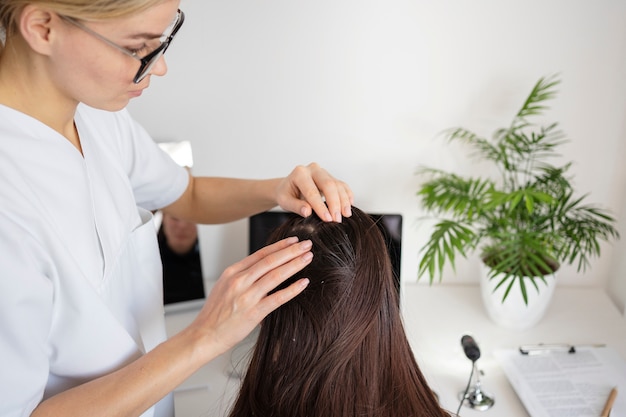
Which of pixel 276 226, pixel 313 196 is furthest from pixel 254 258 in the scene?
pixel 276 226

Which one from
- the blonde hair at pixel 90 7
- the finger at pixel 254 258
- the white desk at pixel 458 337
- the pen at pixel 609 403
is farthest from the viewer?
the white desk at pixel 458 337

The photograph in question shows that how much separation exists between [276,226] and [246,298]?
2.52 feet

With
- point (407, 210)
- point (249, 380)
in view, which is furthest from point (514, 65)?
point (249, 380)

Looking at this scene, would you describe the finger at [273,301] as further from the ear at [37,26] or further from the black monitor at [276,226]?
the black monitor at [276,226]

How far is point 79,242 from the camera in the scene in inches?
34.5

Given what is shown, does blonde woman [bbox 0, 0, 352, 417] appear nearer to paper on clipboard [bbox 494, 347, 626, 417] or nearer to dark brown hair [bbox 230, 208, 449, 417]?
dark brown hair [bbox 230, 208, 449, 417]

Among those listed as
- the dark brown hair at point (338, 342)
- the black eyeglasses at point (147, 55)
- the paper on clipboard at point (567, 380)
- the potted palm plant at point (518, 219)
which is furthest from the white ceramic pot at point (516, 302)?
the black eyeglasses at point (147, 55)

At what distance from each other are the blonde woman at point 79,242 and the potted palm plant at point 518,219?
56 centimetres

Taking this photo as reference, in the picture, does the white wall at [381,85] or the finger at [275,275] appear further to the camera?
the white wall at [381,85]

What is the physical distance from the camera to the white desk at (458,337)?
1.34 meters

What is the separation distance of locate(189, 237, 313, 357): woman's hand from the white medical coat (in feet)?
0.57

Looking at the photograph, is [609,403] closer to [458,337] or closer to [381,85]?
[458,337]

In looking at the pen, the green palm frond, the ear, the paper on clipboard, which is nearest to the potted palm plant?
the green palm frond

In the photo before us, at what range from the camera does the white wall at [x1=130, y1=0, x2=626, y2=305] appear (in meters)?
1.52
